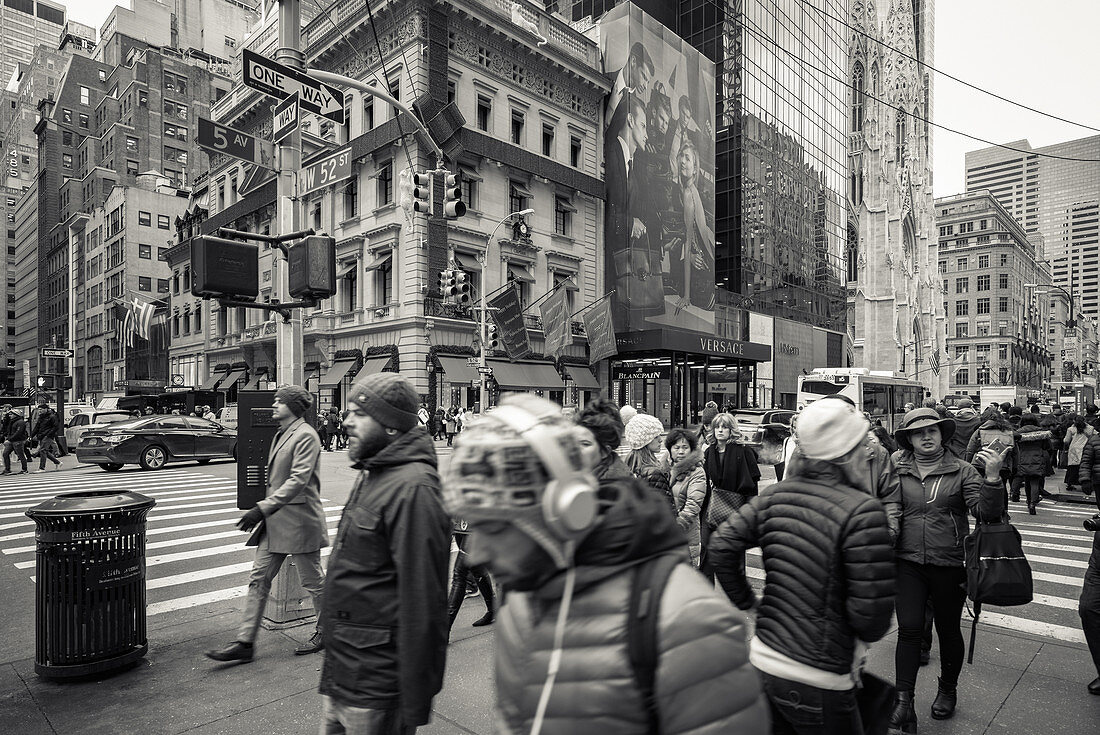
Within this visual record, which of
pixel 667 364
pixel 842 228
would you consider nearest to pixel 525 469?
pixel 667 364

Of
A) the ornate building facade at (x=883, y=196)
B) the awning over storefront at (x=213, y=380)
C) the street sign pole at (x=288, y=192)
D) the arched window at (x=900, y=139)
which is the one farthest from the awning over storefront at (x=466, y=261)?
the arched window at (x=900, y=139)

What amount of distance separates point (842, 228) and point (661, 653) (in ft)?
222

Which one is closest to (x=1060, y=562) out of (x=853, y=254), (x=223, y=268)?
(x=223, y=268)

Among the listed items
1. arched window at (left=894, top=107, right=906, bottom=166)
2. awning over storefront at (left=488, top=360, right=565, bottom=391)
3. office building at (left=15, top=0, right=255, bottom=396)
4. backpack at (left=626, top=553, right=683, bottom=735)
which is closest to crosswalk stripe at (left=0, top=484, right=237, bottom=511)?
backpack at (left=626, top=553, right=683, bottom=735)

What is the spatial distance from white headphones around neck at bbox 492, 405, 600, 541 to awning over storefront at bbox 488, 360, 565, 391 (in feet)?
93.1

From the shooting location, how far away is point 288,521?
493 cm

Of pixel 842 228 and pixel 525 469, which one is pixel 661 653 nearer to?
pixel 525 469

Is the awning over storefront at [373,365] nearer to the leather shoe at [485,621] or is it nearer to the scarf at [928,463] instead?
the leather shoe at [485,621]

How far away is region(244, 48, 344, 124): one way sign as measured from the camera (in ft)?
22.7

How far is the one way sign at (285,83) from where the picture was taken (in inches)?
273

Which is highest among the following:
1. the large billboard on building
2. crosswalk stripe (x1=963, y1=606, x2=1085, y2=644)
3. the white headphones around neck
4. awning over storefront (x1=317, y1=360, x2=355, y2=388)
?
the large billboard on building

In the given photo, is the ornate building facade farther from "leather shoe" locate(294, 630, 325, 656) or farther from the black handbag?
the black handbag

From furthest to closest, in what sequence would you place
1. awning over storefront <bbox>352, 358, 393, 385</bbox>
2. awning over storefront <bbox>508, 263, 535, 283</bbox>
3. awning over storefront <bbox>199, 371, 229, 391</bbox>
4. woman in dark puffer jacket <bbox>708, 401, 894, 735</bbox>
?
awning over storefront <bbox>199, 371, 229, 391</bbox>
awning over storefront <bbox>508, 263, 535, 283</bbox>
awning over storefront <bbox>352, 358, 393, 385</bbox>
woman in dark puffer jacket <bbox>708, 401, 894, 735</bbox>

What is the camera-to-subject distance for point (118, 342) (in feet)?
221
